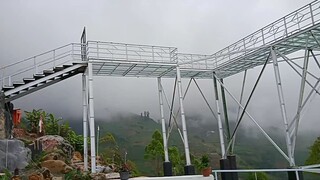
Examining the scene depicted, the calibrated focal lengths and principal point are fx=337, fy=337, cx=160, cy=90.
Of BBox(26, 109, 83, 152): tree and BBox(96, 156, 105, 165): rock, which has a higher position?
BBox(26, 109, 83, 152): tree

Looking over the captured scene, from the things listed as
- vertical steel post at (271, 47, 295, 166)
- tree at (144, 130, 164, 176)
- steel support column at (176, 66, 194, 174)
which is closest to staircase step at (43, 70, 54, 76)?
steel support column at (176, 66, 194, 174)

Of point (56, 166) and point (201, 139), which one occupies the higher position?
point (201, 139)

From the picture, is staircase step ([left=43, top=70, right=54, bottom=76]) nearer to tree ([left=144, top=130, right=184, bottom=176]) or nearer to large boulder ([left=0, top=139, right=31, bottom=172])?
large boulder ([left=0, top=139, right=31, bottom=172])

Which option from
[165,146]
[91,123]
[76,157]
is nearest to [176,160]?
[165,146]

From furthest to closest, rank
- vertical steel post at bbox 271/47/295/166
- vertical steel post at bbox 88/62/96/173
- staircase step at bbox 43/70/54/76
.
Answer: staircase step at bbox 43/70/54/76, vertical steel post at bbox 88/62/96/173, vertical steel post at bbox 271/47/295/166

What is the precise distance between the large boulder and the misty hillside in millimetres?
14240

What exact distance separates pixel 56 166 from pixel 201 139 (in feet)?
71.6

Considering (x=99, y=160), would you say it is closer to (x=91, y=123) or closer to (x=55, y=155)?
(x=55, y=155)

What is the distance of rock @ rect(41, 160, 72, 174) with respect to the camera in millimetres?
14578

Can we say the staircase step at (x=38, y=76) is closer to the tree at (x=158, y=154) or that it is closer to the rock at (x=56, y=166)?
the rock at (x=56, y=166)

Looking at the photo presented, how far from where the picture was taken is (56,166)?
1480cm

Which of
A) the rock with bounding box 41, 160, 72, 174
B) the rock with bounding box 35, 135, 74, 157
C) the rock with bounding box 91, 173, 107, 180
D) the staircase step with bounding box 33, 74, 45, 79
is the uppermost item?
the staircase step with bounding box 33, 74, 45, 79

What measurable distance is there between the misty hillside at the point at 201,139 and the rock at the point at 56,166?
40.3 ft

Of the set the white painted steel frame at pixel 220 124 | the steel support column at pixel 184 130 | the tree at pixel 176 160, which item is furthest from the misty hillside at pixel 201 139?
the steel support column at pixel 184 130
